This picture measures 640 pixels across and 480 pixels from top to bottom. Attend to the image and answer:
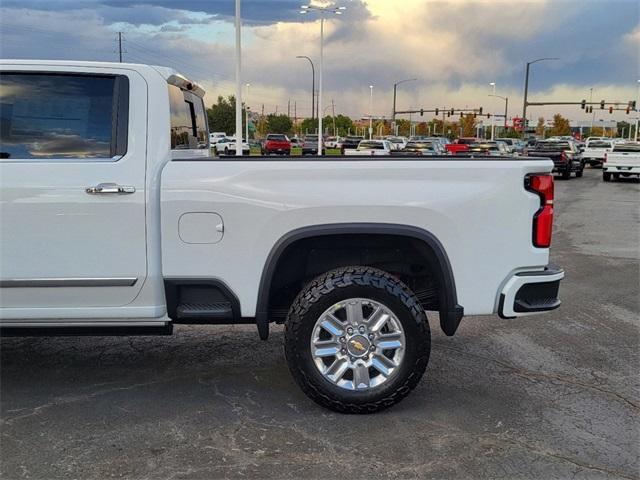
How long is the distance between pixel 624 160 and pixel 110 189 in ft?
91.7

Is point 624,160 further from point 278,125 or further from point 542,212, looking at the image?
Answer: point 278,125

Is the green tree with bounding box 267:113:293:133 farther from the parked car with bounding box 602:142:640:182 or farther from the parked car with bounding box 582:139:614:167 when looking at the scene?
the parked car with bounding box 602:142:640:182

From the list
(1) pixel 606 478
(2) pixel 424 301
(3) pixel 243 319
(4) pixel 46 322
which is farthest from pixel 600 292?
(4) pixel 46 322

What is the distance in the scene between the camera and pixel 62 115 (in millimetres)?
3717

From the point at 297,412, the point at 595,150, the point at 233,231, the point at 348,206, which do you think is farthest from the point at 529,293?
the point at 595,150

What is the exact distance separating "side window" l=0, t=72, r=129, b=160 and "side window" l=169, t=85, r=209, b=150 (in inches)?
15.0

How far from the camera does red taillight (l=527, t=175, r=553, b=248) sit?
3.65 metres

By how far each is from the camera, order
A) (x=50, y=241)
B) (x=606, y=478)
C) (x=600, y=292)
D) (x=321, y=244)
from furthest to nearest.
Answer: (x=600, y=292) < (x=321, y=244) < (x=50, y=241) < (x=606, y=478)

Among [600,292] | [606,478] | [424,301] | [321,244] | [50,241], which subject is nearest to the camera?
[606,478]

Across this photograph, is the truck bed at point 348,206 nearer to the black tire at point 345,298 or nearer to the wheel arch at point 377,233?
the wheel arch at point 377,233

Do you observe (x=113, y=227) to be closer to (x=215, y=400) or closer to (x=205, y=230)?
(x=205, y=230)

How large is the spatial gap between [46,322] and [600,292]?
5902 mm

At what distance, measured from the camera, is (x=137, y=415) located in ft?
12.1

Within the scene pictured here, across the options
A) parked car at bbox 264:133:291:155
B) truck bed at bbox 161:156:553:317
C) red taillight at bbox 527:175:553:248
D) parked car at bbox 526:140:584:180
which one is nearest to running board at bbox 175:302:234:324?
truck bed at bbox 161:156:553:317
